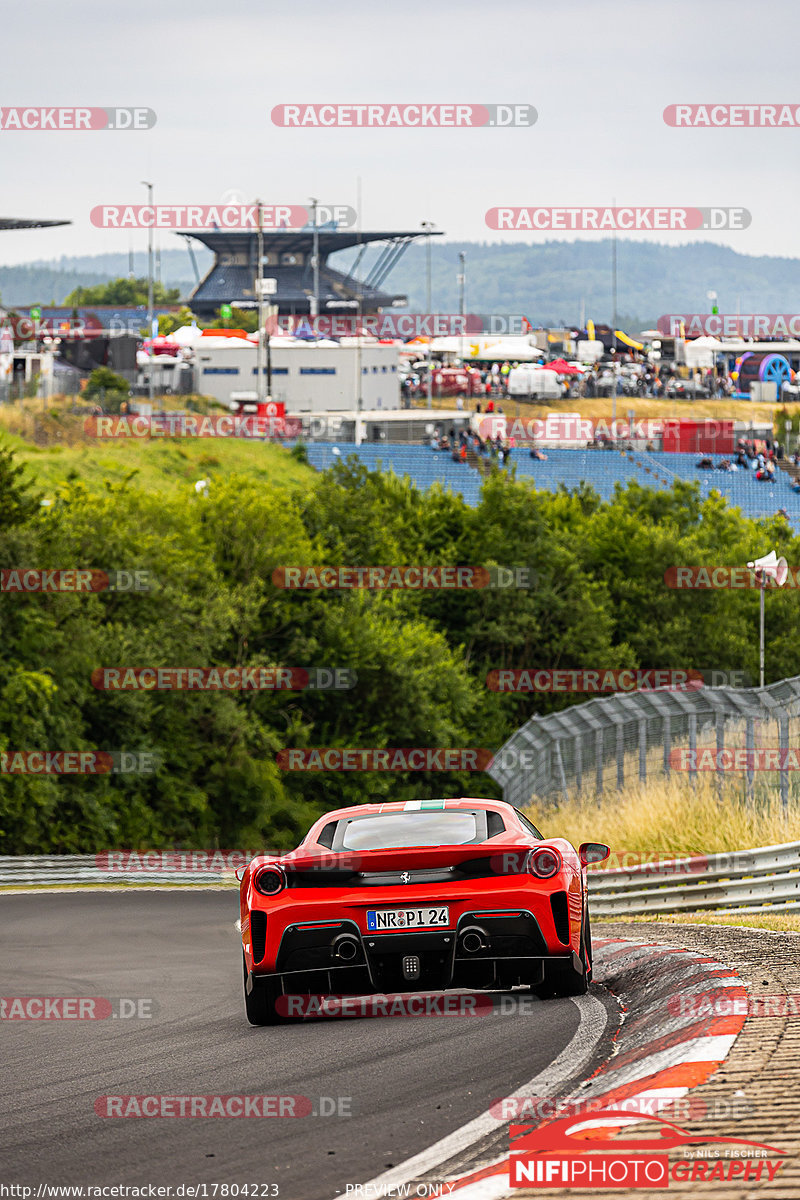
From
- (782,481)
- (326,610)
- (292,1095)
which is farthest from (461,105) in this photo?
(782,481)

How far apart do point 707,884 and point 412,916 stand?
8.10 metres

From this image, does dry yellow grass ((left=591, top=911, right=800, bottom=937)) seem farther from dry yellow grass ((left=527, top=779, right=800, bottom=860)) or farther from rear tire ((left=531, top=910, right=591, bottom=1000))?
rear tire ((left=531, top=910, right=591, bottom=1000))

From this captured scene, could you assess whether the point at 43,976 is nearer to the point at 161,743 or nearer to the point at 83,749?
the point at 83,749

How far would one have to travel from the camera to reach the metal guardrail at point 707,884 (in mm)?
13547

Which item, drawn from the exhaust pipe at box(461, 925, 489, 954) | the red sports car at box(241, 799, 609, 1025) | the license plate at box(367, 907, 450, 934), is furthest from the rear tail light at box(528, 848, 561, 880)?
the license plate at box(367, 907, 450, 934)

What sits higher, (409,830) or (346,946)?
(409,830)

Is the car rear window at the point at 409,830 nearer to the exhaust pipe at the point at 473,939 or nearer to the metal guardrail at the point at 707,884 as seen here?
the exhaust pipe at the point at 473,939

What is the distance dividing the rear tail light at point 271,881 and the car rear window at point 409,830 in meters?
0.45

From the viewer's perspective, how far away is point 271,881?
8.12 meters

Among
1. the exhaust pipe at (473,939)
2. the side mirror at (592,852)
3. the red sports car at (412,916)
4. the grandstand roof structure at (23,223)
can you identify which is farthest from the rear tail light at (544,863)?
Answer: the grandstand roof structure at (23,223)

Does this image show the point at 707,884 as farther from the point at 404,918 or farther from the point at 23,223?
Result: the point at 23,223

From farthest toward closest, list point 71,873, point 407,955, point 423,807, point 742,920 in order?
point 71,873
point 742,920
point 423,807
point 407,955

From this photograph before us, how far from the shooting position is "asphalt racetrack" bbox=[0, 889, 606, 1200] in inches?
211

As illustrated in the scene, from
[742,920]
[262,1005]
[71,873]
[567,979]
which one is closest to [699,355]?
[71,873]
